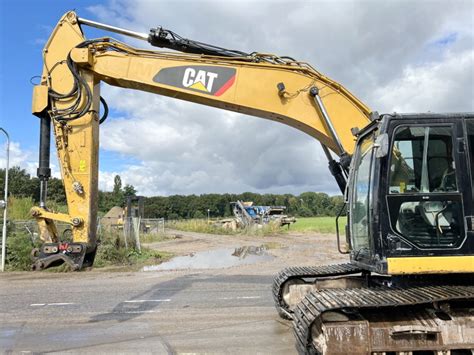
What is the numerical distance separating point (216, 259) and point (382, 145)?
563 inches

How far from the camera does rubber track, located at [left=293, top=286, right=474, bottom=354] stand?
14.9 ft

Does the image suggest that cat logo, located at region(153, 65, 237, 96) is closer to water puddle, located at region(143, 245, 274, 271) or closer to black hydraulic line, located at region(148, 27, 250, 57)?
black hydraulic line, located at region(148, 27, 250, 57)

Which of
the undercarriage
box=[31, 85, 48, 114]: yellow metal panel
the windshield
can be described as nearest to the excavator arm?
box=[31, 85, 48, 114]: yellow metal panel

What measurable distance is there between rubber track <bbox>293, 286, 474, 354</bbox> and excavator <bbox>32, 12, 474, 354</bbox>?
1 centimetres

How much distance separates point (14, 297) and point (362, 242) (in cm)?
755

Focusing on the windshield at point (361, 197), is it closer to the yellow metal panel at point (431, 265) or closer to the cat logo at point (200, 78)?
the yellow metal panel at point (431, 265)

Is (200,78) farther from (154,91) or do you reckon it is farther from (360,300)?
(360,300)

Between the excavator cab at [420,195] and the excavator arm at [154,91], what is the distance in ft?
5.98

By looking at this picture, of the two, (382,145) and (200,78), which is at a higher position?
(200,78)

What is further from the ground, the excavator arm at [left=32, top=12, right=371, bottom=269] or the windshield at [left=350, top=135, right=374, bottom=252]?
the excavator arm at [left=32, top=12, right=371, bottom=269]

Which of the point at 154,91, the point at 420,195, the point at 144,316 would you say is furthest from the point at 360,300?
the point at 154,91

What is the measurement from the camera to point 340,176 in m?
7.42

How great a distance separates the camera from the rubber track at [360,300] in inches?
178

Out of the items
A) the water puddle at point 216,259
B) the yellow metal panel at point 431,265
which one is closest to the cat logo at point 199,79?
the yellow metal panel at point 431,265
